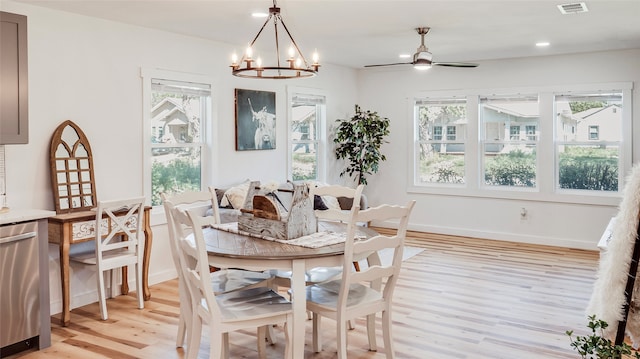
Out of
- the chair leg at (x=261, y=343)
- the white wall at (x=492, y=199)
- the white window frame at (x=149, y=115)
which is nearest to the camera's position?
the chair leg at (x=261, y=343)

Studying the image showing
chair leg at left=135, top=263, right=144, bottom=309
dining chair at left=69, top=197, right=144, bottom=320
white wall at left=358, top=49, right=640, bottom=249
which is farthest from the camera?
white wall at left=358, top=49, right=640, bottom=249

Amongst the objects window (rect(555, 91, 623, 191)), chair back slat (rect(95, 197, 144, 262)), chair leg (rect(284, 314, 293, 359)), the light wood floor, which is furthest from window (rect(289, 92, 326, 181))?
chair leg (rect(284, 314, 293, 359))

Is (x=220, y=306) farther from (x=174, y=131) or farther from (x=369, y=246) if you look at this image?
(x=174, y=131)

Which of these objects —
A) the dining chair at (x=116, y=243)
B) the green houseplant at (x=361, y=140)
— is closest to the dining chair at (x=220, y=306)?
the dining chair at (x=116, y=243)

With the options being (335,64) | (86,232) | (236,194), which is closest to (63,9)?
(86,232)

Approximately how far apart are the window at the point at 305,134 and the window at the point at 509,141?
7.54 ft

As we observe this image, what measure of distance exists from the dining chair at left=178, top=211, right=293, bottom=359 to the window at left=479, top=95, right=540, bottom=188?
5.11 metres

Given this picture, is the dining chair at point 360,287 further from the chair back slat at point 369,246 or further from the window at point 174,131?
the window at point 174,131

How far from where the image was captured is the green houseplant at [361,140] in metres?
7.57

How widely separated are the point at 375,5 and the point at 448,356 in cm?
263

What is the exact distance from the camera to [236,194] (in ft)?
18.0

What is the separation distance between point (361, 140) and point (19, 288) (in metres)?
5.09

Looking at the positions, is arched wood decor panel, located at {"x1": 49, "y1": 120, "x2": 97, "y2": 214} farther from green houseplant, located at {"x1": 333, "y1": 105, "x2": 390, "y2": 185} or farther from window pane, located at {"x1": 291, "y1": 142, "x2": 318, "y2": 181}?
green houseplant, located at {"x1": 333, "y1": 105, "x2": 390, "y2": 185}

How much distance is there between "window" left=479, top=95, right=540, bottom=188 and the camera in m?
7.13
